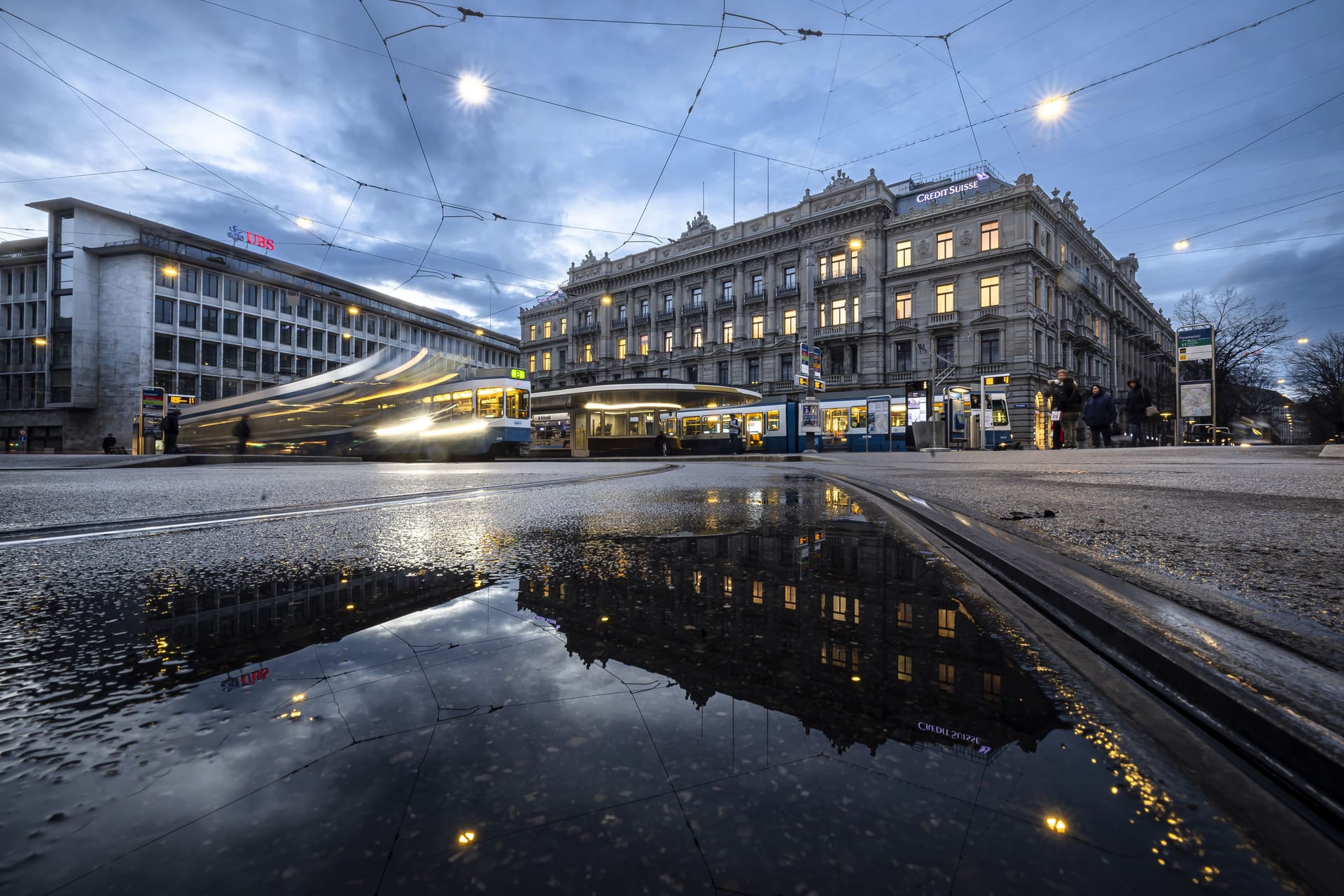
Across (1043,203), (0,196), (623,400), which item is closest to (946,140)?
(1043,203)

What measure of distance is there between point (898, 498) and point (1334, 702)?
11.8ft

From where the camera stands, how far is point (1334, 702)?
30.7 inches

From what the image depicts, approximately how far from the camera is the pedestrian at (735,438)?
25.7m

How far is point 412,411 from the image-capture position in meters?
17.2

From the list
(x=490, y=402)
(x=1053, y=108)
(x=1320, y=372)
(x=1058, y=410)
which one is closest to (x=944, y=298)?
(x=1053, y=108)

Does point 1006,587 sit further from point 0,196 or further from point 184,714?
point 0,196

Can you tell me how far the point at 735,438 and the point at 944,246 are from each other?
1957cm

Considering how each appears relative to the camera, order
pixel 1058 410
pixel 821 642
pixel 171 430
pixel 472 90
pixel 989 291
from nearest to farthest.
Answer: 1. pixel 821 642
2. pixel 472 90
3. pixel 1058 410
4. pixel 171 430
5. pixel 989 291

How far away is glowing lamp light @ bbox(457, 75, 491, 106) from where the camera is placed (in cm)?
1136

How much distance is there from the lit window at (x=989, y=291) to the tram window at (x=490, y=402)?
28.2 m

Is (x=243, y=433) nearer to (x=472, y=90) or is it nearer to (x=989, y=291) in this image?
(x=472, y=90)

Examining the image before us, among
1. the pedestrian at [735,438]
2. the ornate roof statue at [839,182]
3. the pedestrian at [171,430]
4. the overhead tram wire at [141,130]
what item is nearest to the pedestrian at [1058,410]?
the pedestrian at [735,438]

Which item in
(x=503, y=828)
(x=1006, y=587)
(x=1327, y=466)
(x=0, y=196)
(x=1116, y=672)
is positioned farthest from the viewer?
(x=0, y=196)

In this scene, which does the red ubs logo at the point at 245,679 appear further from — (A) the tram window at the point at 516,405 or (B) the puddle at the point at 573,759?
(A) the tram window at the point at 516,405
